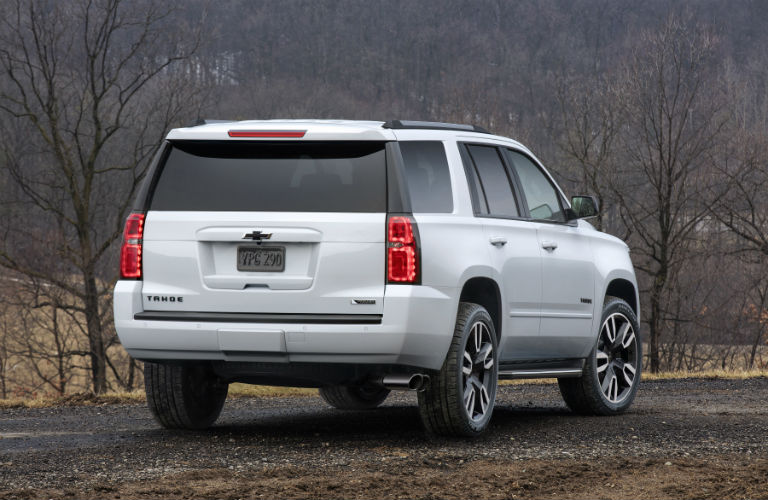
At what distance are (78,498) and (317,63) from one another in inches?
3025

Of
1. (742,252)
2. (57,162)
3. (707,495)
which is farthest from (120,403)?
(742,252)

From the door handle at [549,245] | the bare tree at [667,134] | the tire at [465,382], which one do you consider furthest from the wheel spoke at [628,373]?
the bare tree at [667,134]

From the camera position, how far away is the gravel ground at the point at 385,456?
216 inches

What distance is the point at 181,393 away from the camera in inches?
303

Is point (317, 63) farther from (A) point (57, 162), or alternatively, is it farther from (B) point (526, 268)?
(B) point (526, 268)

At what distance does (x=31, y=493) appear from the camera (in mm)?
5332

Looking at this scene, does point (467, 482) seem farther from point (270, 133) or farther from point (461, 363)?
point (270, 133)

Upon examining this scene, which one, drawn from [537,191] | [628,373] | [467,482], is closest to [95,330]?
[628,373]

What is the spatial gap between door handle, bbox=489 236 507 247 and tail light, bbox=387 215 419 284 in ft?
3.30

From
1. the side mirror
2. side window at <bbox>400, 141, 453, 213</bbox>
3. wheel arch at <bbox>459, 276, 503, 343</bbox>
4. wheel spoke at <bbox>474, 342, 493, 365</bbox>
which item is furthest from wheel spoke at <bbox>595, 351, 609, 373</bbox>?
side window at <bbox>400, 141, 453, 213</bbox>

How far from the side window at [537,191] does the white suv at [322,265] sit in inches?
29.1

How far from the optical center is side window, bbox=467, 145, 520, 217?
25.3 ft

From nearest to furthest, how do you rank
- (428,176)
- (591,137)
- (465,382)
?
(428,176)
(465,382)
(591,137)

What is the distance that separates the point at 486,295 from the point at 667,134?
23.5 meters
